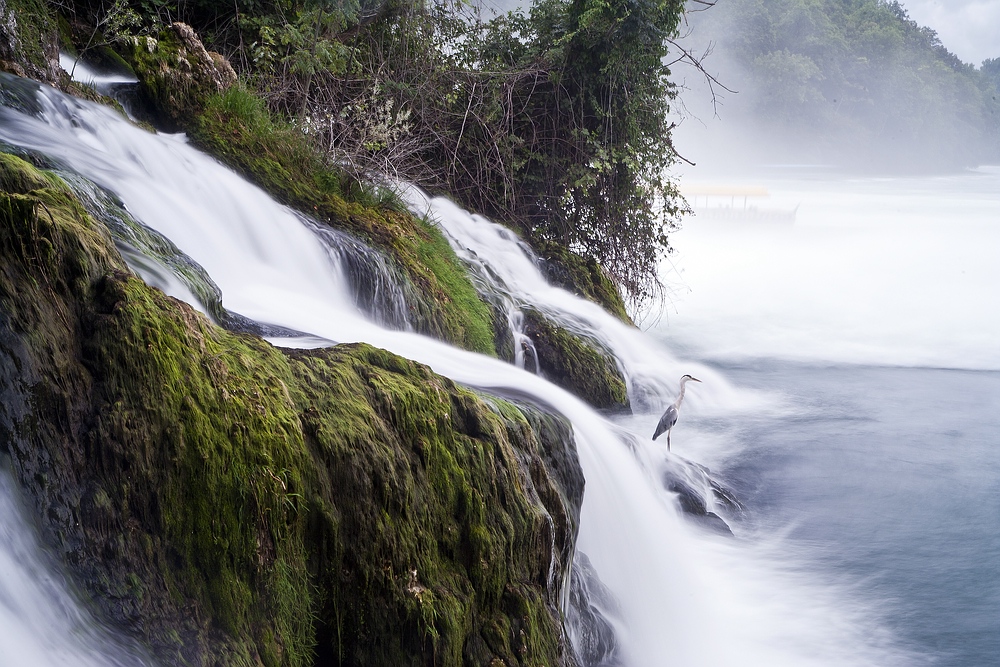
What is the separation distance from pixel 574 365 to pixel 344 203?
6.42ft

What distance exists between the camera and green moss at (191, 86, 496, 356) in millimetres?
5430

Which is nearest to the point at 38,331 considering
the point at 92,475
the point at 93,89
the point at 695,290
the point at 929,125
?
the point at 92,475

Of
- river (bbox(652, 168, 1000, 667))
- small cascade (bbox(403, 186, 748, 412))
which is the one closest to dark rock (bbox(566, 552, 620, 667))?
river (bbox(652, 168, 1000, 667))

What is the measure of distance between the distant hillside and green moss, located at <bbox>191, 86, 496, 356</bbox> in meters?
32.7

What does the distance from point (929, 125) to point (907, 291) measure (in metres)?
25.4

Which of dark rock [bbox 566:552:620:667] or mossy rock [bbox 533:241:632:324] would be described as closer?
dark rock [bbox 566:552:620:667]

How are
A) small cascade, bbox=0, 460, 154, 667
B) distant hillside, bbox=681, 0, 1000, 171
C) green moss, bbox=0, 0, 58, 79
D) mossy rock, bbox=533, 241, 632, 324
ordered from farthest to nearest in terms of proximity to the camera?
1. distant hillside, bbox=681, 0, 1000, 171
2. mossy rock, bbox=533, 241, 632, 324
3. green moss, bbox=0, 0, 58, 79
4. small cascade, bbox=0, 460, 154, 667

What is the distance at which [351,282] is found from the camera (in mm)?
5059

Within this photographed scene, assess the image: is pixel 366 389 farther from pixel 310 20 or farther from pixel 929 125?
pixel 929 125

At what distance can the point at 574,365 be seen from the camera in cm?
612

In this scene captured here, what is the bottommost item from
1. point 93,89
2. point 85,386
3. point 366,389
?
point 85,386

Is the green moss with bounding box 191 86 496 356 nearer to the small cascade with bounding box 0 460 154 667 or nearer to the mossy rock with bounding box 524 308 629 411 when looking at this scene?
the mossy rock with bounding box 524 308 629 411

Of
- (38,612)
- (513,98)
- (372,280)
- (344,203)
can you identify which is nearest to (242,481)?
(38,612)

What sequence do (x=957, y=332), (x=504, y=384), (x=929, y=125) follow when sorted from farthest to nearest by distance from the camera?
(x=929, y=125), (x=957, y=332), (x=504, y=384)
